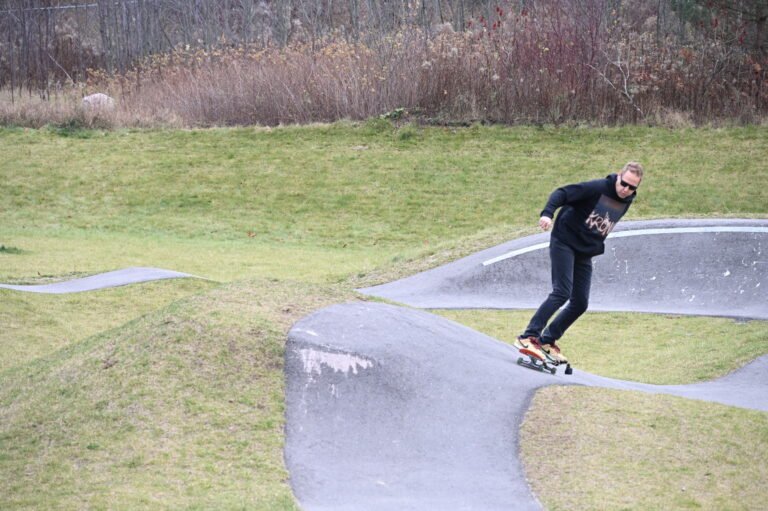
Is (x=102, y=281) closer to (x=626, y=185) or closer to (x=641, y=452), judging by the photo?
(x=626, y=185)

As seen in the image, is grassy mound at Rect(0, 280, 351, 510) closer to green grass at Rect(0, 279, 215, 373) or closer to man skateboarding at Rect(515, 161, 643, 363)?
green grass at Rect(0, 279, 215, 373)

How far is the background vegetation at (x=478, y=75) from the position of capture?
71.5 ft

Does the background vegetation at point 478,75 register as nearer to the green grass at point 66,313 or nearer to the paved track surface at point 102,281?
the paved track surface at point 102,281

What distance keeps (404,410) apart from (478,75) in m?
16.9

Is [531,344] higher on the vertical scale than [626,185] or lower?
lower

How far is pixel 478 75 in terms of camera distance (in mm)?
22203

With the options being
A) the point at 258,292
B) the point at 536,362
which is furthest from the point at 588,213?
the point at 258,292

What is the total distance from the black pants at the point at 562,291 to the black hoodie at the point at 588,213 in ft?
0.31

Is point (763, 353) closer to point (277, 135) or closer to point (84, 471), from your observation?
point (84, 471)

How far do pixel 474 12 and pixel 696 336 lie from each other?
70.0ft

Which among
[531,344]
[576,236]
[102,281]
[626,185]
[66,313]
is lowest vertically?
[102,281]

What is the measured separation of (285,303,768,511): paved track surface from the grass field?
0.20 metres

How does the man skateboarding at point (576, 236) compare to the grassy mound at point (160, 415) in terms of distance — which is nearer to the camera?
the grassy mound at point (160, 415)

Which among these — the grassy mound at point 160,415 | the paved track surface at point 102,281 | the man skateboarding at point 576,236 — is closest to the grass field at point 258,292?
the grassy mound at point 160,415
